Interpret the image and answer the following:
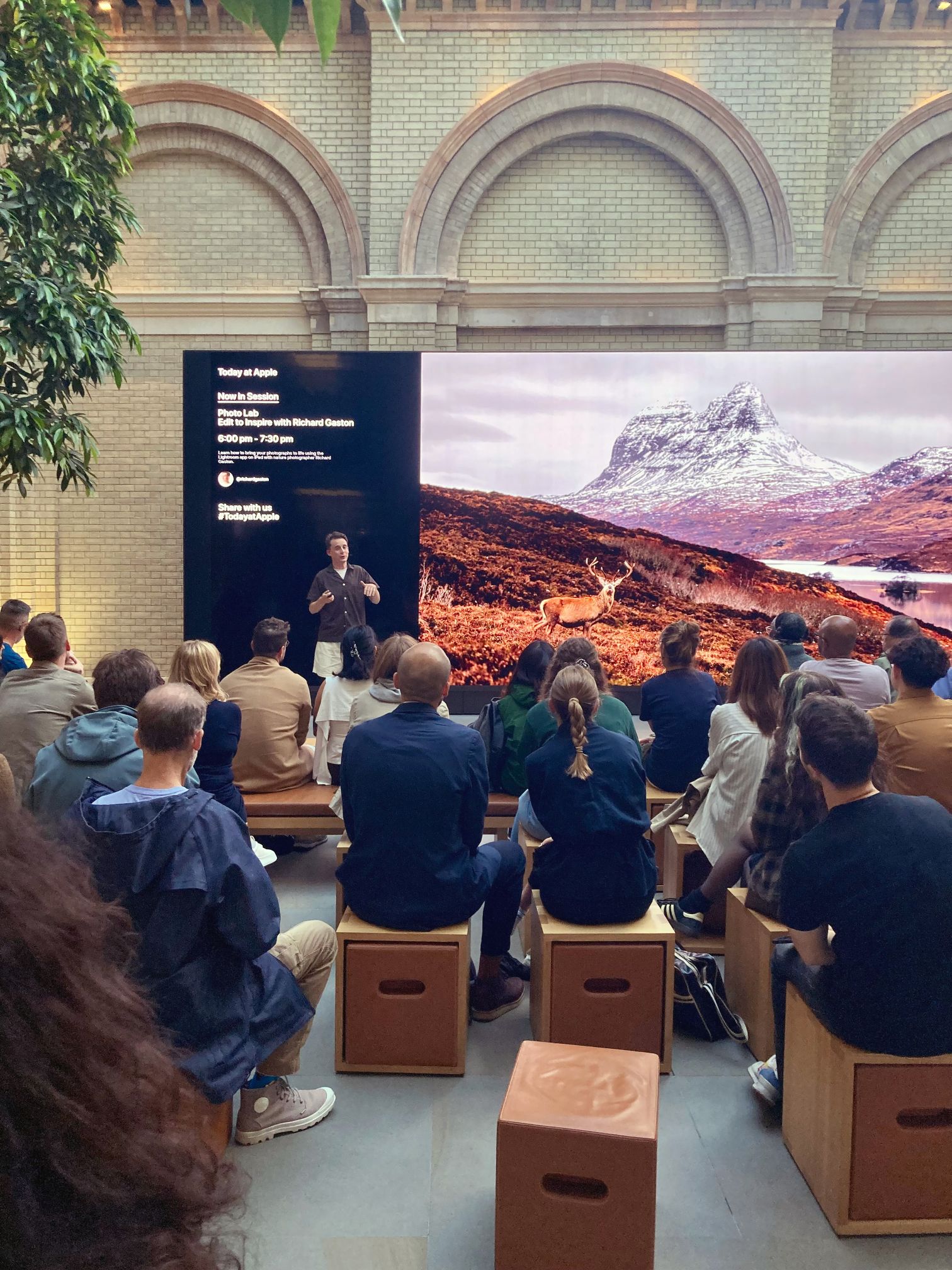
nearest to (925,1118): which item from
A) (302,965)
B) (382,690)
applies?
(302,965)

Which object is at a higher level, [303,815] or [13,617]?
Answer: [13,617]

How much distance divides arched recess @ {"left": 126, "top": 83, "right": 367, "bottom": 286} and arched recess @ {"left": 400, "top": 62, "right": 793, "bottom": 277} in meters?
0.83

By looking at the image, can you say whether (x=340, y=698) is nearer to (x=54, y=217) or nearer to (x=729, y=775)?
(x=729, y=775)

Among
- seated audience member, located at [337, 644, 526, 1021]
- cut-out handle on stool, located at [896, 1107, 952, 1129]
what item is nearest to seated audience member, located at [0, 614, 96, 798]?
seated audience member, located at [337, 644, 526, 1021]

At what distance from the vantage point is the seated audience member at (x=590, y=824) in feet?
11.0

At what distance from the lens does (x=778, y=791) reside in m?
3.35

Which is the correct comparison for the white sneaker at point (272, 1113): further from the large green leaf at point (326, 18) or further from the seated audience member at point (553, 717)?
the large green leaf at point (326, 18)

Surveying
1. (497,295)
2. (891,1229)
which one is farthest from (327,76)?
(891,1229)

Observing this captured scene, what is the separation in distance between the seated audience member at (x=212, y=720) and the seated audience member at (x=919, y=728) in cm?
266

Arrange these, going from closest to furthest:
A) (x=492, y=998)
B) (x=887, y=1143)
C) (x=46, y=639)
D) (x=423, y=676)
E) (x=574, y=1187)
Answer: (x=574, y=1187) < (x=887, y=1143) < (x=423, y=676) < (x=492, y=998) < (x=46, y=639)

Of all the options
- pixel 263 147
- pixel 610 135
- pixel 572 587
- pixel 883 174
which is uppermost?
pixel 610 135

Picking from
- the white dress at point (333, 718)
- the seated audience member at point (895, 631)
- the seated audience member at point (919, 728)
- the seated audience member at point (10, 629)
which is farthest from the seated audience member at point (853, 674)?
the seated audience member at point (10, 629)

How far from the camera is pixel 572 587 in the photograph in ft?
32.0

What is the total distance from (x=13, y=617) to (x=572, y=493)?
5483mm
